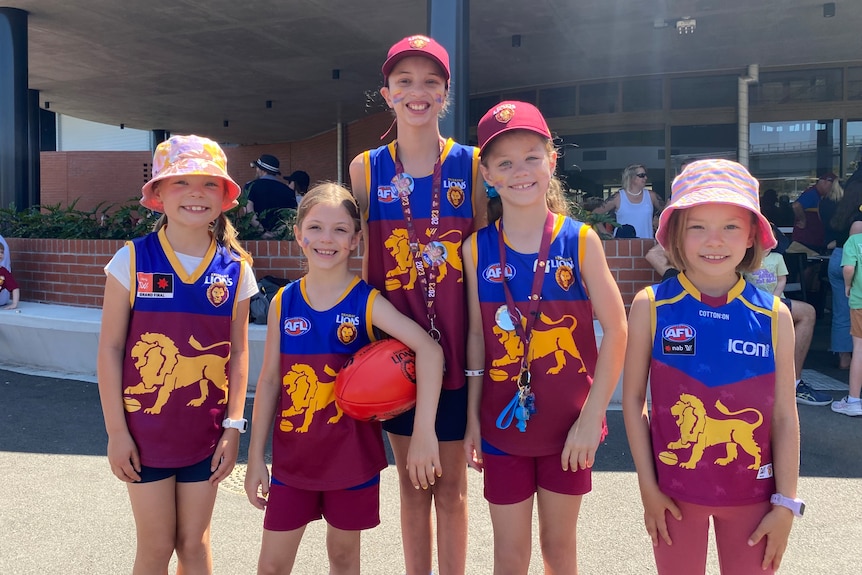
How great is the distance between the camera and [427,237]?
2.51m

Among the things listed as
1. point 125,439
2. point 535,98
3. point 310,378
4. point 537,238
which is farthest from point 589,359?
point 535,98

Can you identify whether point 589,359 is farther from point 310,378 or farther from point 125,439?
point 125,439

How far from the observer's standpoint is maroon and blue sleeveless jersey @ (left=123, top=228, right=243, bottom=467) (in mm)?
2330

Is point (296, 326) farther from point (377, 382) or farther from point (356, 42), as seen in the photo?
point (356, 42)

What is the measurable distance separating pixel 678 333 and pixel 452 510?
1.13 m

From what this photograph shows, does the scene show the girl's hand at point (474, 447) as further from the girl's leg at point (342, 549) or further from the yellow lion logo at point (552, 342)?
the girl's leg at point (342, 549)

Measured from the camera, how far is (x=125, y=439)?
7.52 feet

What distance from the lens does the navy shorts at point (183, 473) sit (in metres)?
2.33

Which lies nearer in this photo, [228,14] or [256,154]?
[228,14]

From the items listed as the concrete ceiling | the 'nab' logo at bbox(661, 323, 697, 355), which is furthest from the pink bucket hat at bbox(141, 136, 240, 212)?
the concrete ceiling

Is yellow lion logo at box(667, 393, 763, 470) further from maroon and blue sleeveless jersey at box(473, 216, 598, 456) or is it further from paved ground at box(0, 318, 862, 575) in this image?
paved ground at box(0, 318, 862, 575)

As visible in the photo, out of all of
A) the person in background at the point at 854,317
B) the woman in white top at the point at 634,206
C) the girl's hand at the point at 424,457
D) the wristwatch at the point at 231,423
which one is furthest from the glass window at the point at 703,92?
the wristwatch at the point at 231,423

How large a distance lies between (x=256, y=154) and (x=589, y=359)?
21.7 metres

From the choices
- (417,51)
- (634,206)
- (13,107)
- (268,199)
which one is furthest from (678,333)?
(13,107)
